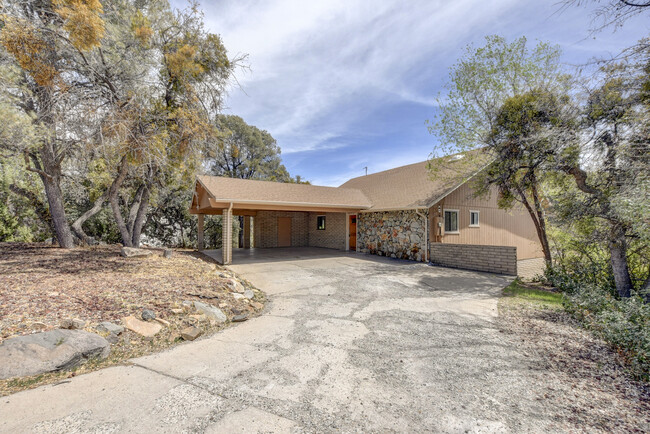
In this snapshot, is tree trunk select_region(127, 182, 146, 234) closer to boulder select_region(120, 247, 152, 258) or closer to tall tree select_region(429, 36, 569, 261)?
boulder select_region(120, 247, 152, 258)

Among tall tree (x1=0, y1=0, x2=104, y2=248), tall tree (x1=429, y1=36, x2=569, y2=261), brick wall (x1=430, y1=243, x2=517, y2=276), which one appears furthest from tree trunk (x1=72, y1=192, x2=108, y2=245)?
tall tree (x1=429, y1=36, x2=569, y2=261)

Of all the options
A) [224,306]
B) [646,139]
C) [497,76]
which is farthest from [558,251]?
[224,306]

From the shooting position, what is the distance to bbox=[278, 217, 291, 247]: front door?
1789cm

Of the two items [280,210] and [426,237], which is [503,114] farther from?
[280,210]

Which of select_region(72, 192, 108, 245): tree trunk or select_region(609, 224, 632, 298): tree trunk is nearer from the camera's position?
select_region(609, 224, 632, 298): tree trunk

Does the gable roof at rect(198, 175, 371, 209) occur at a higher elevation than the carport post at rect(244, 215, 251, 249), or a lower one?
higher

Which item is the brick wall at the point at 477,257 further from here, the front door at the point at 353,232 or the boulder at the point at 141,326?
the boulder at the point at 141,326

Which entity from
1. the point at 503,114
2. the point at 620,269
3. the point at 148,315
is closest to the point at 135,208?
the point at 148,315

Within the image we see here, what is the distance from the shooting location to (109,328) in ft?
12.6

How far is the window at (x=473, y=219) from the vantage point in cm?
1354

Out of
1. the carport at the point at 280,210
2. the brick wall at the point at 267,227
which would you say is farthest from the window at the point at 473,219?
the brick wall at the point at 267,227

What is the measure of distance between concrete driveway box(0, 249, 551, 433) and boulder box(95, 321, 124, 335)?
2.72 ft

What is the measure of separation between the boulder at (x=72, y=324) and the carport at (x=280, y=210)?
6558mm

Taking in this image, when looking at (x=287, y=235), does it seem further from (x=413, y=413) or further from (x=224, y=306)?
A: (x=413, y=413)
